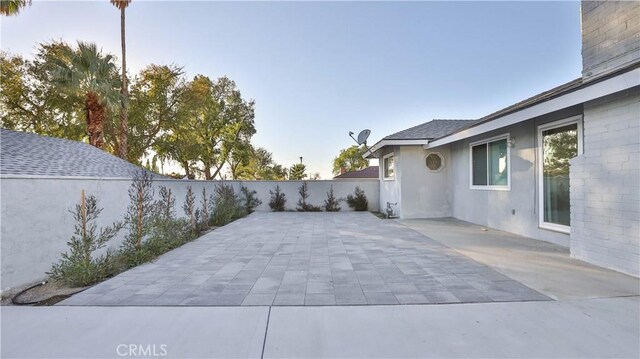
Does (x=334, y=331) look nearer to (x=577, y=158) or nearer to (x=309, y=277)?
(x=309, y=277)

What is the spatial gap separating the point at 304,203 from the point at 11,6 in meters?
11.6

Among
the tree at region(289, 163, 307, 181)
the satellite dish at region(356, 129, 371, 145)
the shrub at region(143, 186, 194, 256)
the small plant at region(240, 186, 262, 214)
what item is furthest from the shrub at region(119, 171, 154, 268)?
the tree at region(289, 163, 307, 181)

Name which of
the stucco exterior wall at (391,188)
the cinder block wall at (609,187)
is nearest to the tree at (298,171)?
the stucco exterior wall at (391,188)

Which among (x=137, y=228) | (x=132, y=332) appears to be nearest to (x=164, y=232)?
(x=137, y=228)

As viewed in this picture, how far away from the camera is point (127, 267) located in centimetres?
481

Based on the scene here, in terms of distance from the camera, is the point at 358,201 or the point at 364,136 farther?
the point at 358,201

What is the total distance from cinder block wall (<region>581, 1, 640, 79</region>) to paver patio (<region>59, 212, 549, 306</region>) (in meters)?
3.79

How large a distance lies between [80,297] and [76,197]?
6.77 feet

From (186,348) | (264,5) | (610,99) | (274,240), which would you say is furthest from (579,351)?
(264,5)

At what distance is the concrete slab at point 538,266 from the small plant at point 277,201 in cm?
806

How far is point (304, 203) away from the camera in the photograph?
46.5ft

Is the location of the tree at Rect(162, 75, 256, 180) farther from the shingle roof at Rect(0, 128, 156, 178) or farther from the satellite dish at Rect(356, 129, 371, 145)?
the satellite dish at Rect(356, 129, 371, 145)

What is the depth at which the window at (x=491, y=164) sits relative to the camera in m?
7.50

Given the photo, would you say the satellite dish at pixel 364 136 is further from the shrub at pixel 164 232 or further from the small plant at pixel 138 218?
→ the small plant at pixel 138 218
